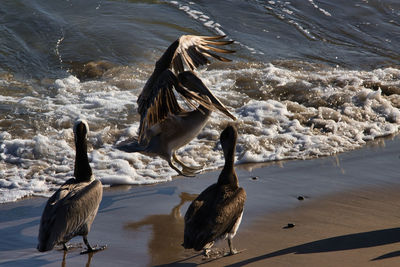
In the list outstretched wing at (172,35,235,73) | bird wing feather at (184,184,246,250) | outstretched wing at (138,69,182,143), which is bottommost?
bird wing feather at (184,184,246,250)

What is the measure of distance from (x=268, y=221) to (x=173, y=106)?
1.57 metres

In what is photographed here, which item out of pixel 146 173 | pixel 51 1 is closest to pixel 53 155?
pixel 146 173

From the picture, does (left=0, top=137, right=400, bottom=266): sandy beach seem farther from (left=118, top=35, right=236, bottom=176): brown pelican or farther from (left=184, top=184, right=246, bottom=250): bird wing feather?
(left=118, top=35, right=236, bottom=176): brown pelican

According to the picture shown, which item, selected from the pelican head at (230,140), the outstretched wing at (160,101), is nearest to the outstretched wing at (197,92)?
the outstretched wing at (160,101)

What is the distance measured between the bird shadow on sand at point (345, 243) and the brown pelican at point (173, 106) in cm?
157

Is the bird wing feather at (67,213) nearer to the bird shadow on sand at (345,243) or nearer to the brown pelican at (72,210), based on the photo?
the brown pelican at (72,210)

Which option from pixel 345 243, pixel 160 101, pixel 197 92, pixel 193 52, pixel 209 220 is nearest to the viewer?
pixel 209 220

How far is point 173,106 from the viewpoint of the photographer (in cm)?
607

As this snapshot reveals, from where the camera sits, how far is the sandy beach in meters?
4.64

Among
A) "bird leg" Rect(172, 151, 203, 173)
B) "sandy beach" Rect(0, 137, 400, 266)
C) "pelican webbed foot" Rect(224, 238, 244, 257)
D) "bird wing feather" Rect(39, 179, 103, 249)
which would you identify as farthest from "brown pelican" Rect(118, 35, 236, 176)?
"pelican webbed foot" Rect(224, 238, 244, 257)

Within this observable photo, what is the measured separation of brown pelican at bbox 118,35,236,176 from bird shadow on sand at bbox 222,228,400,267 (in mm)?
1572

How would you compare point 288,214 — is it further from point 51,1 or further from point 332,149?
point 51,1

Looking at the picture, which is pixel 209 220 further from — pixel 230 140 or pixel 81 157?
pixel 81 157

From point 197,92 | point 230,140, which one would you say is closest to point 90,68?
point 197,92
